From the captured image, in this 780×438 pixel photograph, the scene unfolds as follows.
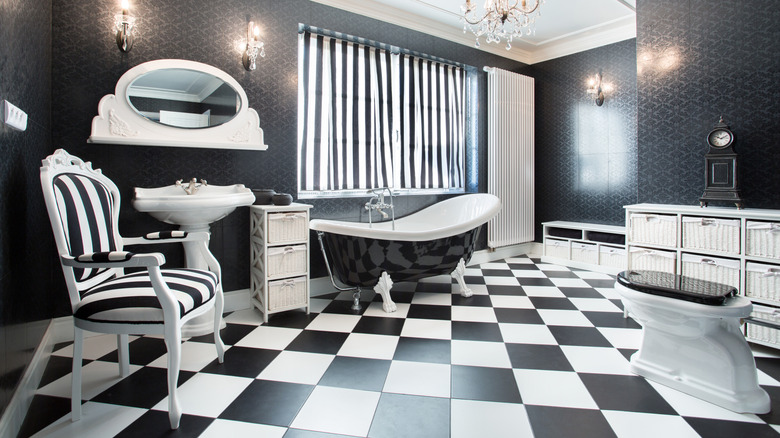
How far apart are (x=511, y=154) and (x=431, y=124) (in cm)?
118

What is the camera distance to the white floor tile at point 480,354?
2.05 m

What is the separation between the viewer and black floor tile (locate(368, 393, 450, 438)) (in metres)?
1.47

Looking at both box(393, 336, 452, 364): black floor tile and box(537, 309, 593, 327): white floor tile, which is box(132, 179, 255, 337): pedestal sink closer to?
box(393, 336, 452, 364): black floor tile

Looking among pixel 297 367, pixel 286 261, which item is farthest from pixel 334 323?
pixel 297 367

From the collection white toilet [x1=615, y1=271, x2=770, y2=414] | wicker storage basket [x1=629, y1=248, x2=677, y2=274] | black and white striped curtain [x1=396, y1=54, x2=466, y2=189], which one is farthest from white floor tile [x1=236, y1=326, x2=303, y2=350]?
wicker storage basket [x1=629, y1=248, x2=677, y2=274]

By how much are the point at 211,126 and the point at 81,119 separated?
74 centimetres

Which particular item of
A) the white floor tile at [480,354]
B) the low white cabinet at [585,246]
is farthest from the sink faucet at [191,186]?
the low white cabinet at [585,246]

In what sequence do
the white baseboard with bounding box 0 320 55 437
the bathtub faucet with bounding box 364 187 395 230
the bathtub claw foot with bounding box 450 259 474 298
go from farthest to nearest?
1. the bathtub faucet with bounding box 364 187 395 230
2. the bathtub claw foot with bounding box 450 259 474 298
3. the white baseboard with bounding box 0 320 55 437

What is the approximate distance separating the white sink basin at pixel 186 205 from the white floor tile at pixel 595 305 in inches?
99.8

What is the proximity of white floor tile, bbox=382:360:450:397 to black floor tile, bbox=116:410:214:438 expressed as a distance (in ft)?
2.50

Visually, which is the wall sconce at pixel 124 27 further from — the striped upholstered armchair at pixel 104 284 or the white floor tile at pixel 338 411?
the white floor tile at pixel 338 411

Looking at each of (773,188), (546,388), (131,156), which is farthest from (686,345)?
(131,156)

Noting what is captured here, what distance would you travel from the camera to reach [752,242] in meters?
2.30

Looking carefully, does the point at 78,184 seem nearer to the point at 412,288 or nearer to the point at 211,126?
the point at 211,126
